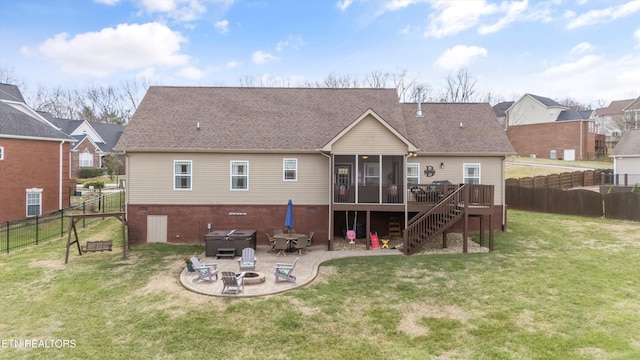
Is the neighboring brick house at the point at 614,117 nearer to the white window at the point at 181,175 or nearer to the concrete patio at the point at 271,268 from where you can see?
the concrete patio at the point at 271,268

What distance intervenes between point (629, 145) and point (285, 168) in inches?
1320

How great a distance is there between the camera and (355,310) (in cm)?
944

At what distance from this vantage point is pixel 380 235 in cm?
1792

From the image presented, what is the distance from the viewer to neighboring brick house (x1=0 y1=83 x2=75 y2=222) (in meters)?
21.5

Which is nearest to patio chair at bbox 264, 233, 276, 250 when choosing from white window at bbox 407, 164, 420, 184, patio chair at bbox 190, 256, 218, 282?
patio chair at bbox 190, 256, 218, 282

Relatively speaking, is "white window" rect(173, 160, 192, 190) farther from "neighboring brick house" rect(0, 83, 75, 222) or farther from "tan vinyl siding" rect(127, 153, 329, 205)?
"neighboring brick house" rect(0, 83, 75, 222)

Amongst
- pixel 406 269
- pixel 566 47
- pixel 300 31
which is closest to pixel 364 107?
pixel 406 269

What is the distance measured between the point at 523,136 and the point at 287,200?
48184 mm

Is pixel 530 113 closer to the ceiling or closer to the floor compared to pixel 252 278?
closer to the ceiling

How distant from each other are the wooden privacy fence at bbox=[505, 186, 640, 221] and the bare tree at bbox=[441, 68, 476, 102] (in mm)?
32380

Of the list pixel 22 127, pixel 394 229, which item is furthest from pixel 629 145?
pixel 22 127

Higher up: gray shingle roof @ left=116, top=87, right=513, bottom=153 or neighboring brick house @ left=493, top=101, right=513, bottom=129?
neighboring brick house @ left=493, top=101, right=513, bottom=129

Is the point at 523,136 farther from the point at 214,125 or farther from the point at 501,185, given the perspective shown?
the point at 214,125

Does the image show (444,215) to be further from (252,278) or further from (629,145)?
(629,145)
